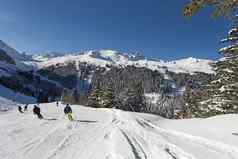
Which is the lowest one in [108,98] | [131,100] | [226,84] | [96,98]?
[226,84]

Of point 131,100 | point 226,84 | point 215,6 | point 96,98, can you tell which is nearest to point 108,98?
point 96,98

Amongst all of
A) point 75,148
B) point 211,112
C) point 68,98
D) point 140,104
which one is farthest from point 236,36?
point 68,98

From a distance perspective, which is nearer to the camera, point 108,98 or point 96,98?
point 108,98

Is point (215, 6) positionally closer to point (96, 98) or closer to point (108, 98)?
point (108, 98)

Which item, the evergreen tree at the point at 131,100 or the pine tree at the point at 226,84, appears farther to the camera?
the evergreen tree at the point at 131,100

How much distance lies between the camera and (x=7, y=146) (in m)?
14.0

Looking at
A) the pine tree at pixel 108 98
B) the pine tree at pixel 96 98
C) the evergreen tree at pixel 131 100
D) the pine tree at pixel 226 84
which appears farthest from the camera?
the evergreen tree at pixel 131 100

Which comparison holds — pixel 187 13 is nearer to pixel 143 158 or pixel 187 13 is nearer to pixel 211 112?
pixel 143 158

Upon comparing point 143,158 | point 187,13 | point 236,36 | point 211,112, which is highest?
point 236,36

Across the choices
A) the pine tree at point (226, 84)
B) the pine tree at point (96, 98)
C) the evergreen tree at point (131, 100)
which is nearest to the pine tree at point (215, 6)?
the pine tree at point (226, 84)

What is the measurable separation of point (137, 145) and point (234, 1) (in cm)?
745

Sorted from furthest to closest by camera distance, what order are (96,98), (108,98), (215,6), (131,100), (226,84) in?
(131,100) < (96,98) < (108,98) < (226,84) < (215,6)

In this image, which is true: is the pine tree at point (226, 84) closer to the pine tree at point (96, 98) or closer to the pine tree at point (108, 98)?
the pine tree at point (108, 98)

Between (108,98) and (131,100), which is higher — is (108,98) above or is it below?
below
